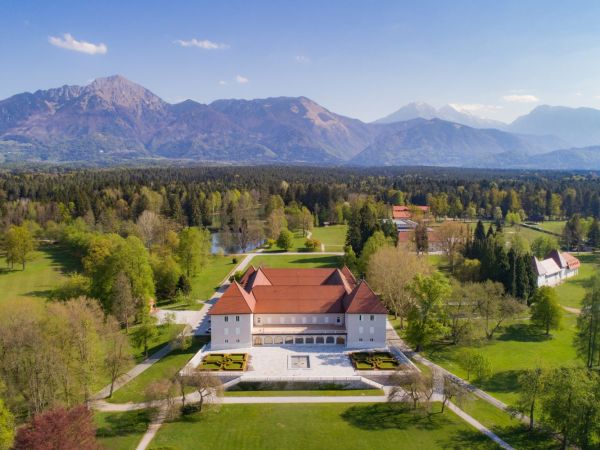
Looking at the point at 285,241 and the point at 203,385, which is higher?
the point at 285,241

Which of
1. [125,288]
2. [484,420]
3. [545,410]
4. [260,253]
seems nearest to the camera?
[545,410]

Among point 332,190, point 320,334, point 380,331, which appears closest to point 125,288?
point 320,334

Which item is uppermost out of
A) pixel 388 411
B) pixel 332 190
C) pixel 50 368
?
pixel 332 190

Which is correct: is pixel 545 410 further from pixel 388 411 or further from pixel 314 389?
pixel 314 389

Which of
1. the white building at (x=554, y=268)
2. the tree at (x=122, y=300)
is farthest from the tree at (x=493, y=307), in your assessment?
Result: the tree at (x=122, y=300)

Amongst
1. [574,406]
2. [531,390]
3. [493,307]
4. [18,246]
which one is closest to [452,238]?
[493,307]

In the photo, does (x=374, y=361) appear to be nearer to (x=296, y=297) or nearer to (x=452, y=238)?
(x=296, y=297)

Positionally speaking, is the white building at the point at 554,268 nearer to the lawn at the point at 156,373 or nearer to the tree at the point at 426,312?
the tree at the point at 426,312
